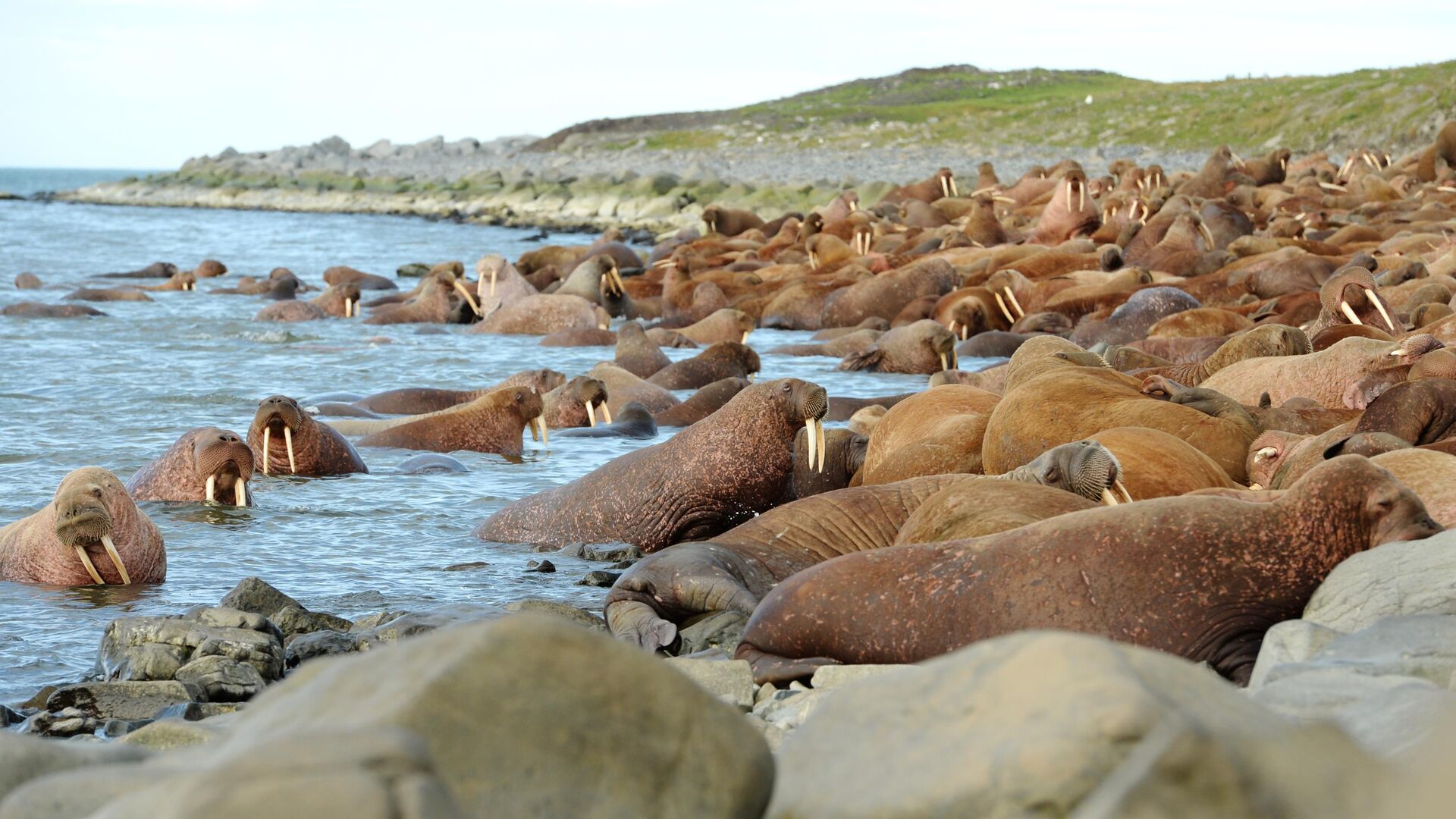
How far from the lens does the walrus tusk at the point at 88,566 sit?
24.0 feet

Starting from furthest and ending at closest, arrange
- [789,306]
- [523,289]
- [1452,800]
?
[523,289] → [789,306] → [1452,800]

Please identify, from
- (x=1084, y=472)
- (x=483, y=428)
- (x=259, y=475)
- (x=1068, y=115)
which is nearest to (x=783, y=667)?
(x=1084, y=472)

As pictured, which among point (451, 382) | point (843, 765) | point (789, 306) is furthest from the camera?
point (789, 306)

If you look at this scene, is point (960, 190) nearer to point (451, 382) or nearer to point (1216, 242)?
point (1216, 242)

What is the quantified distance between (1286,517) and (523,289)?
17505mm

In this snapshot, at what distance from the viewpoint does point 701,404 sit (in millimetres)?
12031

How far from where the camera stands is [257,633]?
6031 mm

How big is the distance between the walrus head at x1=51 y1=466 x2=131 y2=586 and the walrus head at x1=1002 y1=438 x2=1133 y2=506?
13.6 ft

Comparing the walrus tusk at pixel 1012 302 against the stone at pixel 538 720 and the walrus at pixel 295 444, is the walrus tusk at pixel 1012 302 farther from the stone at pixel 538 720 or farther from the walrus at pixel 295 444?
the stone at pixel 538 720

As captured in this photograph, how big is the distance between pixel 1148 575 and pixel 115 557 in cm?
483

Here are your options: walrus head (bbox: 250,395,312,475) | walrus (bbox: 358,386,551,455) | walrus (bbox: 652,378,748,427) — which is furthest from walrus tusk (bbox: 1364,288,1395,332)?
walrus head (bbox: 250,395,312,475)

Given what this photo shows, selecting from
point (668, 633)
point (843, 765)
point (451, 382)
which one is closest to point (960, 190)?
point (451, 382)

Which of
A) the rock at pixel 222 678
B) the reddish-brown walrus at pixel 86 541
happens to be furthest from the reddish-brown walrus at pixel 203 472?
the rock at pixel 222 678

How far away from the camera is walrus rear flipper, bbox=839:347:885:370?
15.5 m
